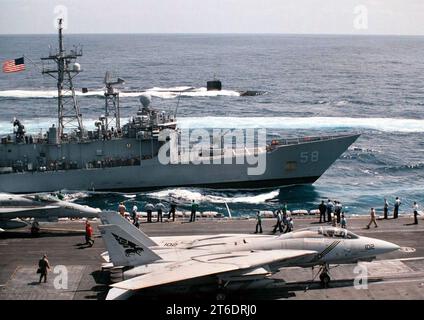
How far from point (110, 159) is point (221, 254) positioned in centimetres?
2798

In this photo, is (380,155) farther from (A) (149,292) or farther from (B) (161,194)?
Result: (A) (149,292)

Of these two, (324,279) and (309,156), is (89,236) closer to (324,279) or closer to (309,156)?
(324,279)

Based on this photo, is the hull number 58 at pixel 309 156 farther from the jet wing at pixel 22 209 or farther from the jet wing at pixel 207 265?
the jet wing at pixel 207 265

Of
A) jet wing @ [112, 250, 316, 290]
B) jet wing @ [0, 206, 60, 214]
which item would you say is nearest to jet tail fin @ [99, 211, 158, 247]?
jet wing @ [112, 250, 316, 290]

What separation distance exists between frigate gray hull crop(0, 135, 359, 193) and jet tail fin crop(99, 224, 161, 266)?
26.7m

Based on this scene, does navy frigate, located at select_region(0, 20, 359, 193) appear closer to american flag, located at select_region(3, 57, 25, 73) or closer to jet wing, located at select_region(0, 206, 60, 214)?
american flag, located at select_region(3, 57, 25, 73)

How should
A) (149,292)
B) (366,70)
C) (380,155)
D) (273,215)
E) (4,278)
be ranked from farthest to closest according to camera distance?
(366,70)
(380,155)
(273,215)
(4,278)
(149,292)

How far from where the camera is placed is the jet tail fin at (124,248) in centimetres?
2591

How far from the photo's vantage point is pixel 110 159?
5288 centimetres

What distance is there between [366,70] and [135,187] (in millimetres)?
132520

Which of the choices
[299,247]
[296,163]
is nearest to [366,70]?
[296,163]

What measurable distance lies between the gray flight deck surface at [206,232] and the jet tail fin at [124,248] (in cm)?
165

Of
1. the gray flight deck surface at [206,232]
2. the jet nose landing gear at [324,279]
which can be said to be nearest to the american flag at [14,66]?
the gray flight deck surface at [206,232]

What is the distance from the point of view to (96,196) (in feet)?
173
